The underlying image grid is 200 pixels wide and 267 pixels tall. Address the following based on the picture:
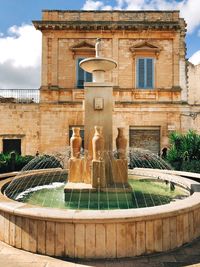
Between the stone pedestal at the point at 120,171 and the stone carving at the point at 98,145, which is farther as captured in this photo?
the stone pedestal at the point at 120,171

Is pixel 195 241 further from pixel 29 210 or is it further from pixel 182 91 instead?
pixel 182 91

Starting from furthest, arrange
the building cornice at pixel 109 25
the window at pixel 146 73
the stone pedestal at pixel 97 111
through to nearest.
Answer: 1. the window at pixel 146 73
2. the building cornice at pixel 109 25
3. the stone pedestal at pixel 97 111

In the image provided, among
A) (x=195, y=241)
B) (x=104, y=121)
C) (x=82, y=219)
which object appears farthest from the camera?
(x=104, y=121)

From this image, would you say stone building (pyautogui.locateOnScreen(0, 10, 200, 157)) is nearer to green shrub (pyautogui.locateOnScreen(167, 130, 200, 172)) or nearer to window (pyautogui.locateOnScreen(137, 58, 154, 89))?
window (pyautogui.locateOnScreen(137, 58, 154, 89))

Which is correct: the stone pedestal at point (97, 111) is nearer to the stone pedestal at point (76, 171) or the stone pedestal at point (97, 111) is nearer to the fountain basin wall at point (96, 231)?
the stone pedestal at point (76, 171)

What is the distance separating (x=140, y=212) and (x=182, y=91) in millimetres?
16005

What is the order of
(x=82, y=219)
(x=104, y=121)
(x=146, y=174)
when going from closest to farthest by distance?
1. (x=82, y=219)
2. (x=104, y=121)
3. (x=146, y=174)

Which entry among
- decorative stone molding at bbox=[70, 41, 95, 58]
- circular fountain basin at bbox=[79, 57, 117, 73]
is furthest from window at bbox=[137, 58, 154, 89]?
circular fountain basin at bbox=[79, 57, 117, 73]

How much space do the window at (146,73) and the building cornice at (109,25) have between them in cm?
218

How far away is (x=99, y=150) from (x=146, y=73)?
13.3 meters

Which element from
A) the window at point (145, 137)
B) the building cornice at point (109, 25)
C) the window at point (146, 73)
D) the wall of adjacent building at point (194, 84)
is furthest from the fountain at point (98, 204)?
the wall of adjacent building at point (194, 84)

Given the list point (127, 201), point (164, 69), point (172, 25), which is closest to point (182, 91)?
point (164, 69)

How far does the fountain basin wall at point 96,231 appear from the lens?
3.80m

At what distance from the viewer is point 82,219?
3.78 metres
